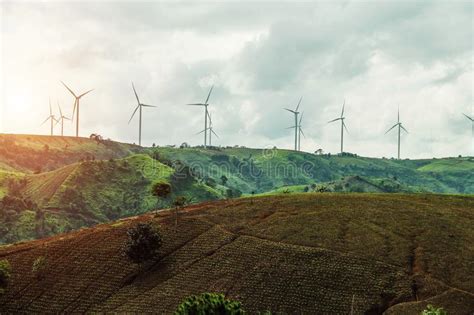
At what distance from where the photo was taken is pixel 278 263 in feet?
376

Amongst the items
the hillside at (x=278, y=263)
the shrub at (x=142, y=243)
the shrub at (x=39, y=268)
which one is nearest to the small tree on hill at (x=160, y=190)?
the hillside at (x=278, y=263)

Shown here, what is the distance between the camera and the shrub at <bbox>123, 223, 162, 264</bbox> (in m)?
122

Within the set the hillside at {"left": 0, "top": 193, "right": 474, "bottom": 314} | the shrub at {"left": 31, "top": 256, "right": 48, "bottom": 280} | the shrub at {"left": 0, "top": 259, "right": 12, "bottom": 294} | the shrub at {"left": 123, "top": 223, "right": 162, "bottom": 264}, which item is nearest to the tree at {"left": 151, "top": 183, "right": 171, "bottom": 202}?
the hillside at {"left": 0, "top": 193, "right": 474, "bottom": 314}

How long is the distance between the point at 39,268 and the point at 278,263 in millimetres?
49921

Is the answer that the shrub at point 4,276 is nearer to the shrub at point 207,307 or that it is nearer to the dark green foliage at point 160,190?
the dark green foliage at point 160,190

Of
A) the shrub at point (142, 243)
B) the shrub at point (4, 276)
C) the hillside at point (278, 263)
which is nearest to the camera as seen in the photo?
the hillside at point (278, 263)

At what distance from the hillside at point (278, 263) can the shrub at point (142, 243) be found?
2.44m

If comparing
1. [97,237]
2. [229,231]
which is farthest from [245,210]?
[97,237]

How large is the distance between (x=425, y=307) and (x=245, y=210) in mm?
58569

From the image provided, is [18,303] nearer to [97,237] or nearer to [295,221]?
[97,237]

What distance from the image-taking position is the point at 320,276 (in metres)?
109

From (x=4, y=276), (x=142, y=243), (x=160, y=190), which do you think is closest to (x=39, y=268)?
(x=4, y=276)

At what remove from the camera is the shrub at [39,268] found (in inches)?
4838

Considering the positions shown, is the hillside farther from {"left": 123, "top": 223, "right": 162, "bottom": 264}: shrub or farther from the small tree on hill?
the small tree on hill
